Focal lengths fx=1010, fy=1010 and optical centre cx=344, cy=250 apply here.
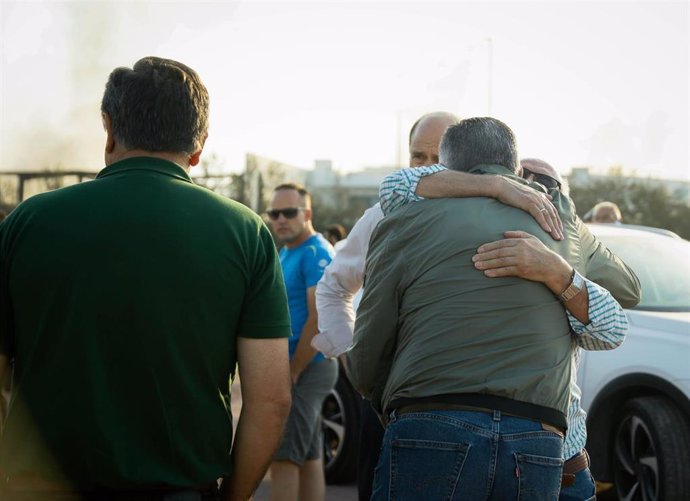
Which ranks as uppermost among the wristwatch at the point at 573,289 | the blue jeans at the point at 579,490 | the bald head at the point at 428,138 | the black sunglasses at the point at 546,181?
the bald head at the point at 428,138

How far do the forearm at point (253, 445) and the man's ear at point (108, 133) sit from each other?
0.78 meters

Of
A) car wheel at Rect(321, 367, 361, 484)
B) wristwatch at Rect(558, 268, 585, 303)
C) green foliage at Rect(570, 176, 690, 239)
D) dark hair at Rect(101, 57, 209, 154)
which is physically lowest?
green foliage at Rect(570, 176, 690, 239)

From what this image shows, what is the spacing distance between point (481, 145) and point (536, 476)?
38.7 inches

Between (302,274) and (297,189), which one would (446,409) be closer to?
(302,274)

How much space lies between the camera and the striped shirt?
2.93m

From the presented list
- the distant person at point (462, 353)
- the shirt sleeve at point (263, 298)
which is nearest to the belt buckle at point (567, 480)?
the distant person at point (462, 353)

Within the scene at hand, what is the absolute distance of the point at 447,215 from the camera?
9.46 feet

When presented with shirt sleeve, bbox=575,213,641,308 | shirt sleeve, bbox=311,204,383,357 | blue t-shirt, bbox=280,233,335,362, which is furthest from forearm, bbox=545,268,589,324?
blue t-shirt, bbox=280,233,335,362

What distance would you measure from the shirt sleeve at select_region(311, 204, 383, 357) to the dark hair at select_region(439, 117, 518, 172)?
113 centimetres

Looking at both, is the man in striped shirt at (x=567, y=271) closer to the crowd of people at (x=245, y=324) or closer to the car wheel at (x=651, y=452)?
the crowd of people at (x=245, y=324)

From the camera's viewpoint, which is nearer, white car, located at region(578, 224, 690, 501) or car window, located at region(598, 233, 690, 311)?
white car, located at region(578, 224, 690, 501)

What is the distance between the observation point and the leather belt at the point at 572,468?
306 centimetres

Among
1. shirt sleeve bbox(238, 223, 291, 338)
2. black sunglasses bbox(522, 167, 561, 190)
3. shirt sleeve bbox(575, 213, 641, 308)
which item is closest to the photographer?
shirt sleeve bbox(238, 223, 291, 338)

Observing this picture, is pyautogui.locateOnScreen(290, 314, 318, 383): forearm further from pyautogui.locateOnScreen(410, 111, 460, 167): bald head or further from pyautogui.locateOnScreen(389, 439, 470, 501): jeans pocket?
pyautogui.locateOnScreen(389, 439, 470, 501): jeans pocket
